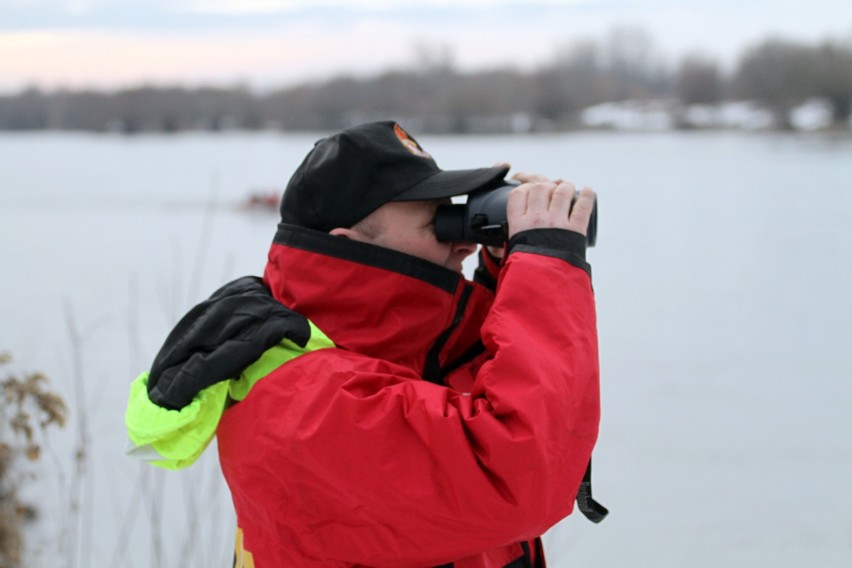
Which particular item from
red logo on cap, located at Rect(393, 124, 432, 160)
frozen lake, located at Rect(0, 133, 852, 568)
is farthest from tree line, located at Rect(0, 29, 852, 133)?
red logo on cap, located at Rect(393, 124, 432, 160)

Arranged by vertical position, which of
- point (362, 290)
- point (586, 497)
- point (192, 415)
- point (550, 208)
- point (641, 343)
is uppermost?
point (550, 208)

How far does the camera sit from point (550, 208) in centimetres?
103

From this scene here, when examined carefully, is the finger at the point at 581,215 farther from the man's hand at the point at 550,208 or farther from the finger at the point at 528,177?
the finger at the point at 528,177

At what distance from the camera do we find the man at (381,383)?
0.95m

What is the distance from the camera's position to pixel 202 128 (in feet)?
61.6

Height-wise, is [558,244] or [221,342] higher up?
[558,244]

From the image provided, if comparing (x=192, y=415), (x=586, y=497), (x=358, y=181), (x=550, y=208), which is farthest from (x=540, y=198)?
(x=192, y=415)

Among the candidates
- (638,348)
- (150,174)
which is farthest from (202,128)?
(638,348)

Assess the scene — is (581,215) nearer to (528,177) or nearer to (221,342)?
(528,177)

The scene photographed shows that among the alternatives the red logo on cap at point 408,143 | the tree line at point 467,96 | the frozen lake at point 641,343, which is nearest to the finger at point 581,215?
the red logo on cap at point 408,143

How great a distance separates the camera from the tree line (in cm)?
1580

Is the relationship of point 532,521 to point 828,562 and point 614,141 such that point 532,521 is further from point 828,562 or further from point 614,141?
point 614,141

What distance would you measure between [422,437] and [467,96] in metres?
15.3

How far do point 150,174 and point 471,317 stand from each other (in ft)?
37.3
